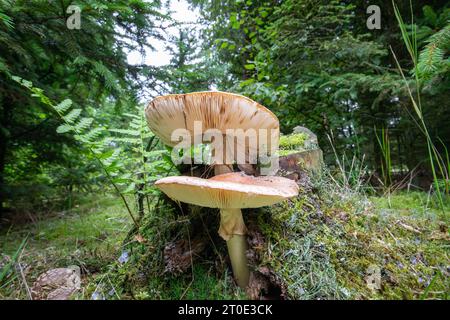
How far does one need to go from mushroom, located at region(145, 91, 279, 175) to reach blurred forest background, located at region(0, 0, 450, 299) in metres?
0.48

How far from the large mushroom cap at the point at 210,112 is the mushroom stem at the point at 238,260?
2.52ft

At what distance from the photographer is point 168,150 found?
6.93ft

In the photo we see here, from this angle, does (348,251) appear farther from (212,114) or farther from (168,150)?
(168,150)

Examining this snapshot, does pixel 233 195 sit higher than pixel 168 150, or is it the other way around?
pixel 168 150

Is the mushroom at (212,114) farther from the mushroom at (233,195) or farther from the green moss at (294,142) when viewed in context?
the green moss at (294,142)

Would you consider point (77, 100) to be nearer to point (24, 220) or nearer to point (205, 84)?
point (205, 84)

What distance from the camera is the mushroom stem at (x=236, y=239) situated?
5.25ft

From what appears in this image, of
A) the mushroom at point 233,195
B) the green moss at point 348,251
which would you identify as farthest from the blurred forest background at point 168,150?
the mushroom at point 233,195

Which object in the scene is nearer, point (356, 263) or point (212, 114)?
point (212, 114)

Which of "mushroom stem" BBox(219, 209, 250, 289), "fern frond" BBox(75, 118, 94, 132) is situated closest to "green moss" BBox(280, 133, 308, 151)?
"mushroom stem" BBox(219, 209, 250, 289)

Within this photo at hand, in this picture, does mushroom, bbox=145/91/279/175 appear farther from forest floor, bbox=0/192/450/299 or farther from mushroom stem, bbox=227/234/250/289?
forest floor, bbox=0/192/450/299

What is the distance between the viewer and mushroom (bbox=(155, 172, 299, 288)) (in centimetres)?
122

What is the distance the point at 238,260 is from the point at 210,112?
3.33 ft

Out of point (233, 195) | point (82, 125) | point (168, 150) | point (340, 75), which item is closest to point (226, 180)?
point (233, 195)
